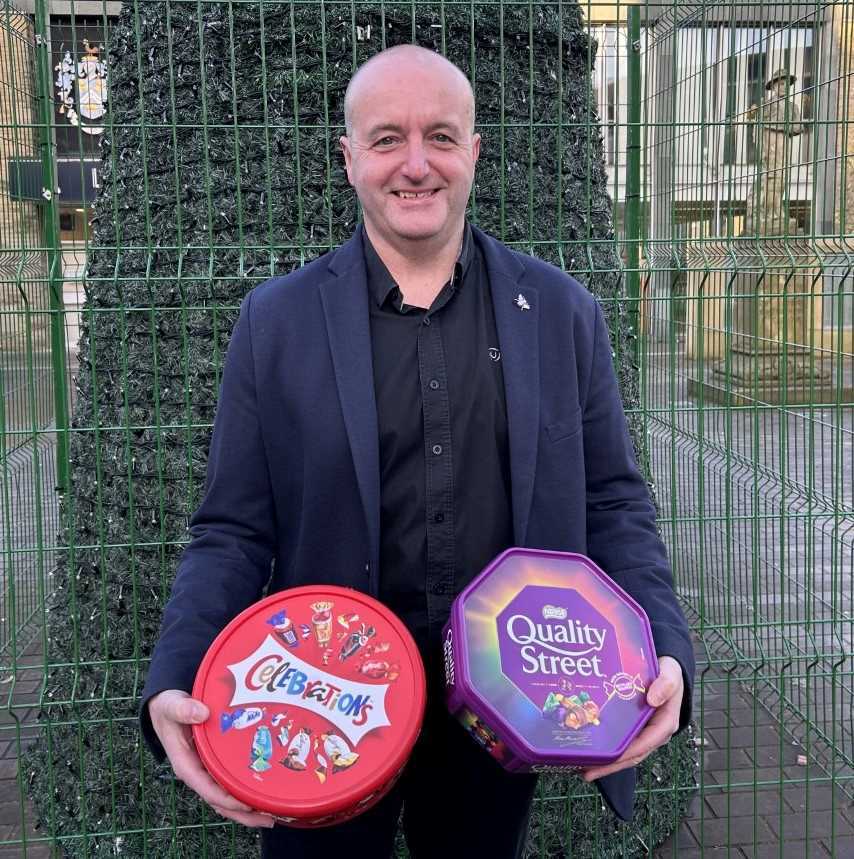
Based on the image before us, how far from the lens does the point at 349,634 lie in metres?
1.85

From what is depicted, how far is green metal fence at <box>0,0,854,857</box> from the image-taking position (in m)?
3.44

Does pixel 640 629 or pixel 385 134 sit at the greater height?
pixel 385 134

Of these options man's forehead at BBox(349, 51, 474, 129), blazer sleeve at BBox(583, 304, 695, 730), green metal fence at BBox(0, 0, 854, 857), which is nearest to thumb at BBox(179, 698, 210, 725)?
blazer sleeve at BBox(583, 304, 695, 730)

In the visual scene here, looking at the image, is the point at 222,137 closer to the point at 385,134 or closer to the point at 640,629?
the point at 385,134

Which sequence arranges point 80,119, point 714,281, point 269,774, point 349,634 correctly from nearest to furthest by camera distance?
point 269,774
point 349,634
point 80,119
point 714,281

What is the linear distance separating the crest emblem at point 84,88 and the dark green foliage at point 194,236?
0.10m

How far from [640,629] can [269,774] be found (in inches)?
28.5

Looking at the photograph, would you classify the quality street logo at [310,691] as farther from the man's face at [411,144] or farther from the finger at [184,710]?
the man's face at [411,144]

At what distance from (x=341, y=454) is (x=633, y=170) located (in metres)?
2.23

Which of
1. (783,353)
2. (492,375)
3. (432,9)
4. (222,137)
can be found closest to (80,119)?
(222,137)

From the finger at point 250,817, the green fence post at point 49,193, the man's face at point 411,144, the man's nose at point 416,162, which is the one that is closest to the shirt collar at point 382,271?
the man's face at point 411,144

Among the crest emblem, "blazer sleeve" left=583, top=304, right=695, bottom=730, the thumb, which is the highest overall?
the crest emblem

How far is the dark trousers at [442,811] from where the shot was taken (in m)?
2.17

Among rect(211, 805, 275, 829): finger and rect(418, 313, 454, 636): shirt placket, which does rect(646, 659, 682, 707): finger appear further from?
rect(211, 805, 275, 829): finger
